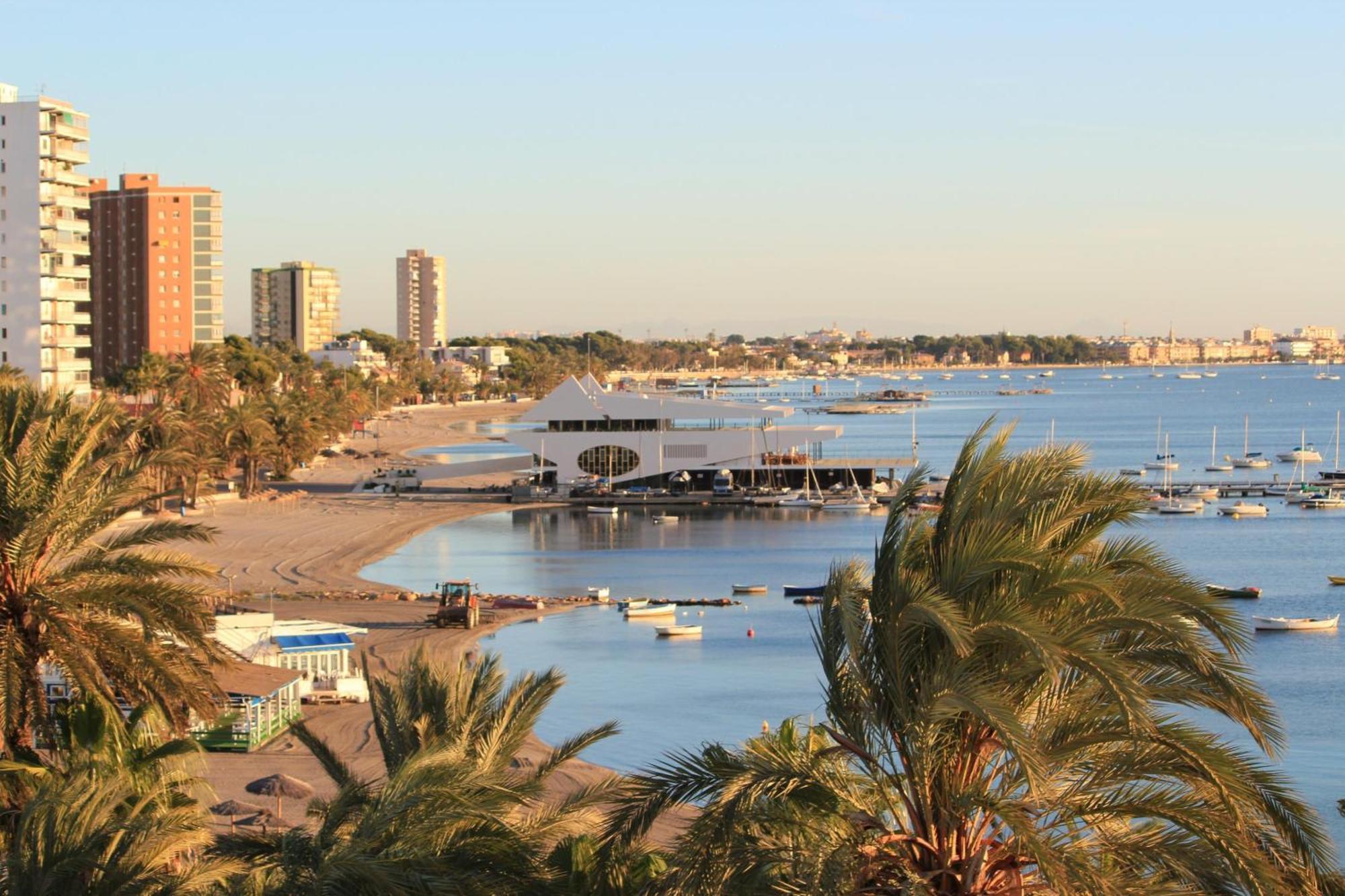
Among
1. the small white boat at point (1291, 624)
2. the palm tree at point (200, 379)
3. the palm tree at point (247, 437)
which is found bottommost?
the small white boat at point (1291, 624)

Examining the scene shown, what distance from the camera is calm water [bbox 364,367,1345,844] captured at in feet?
111

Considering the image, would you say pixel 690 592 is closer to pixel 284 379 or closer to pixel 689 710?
pixel 689 710

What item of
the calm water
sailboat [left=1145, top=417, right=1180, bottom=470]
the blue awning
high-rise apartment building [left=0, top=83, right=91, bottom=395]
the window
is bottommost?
the calm water

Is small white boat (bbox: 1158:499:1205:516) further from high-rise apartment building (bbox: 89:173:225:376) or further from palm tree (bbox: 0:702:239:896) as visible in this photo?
palm tree (bbox: 0:702:239:896)

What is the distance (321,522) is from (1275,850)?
2429 inches

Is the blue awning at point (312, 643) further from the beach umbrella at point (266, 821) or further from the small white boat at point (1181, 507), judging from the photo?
the small white boat at point (1181, 507)

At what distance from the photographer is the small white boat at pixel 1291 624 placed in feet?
153

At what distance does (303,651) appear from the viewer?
32.9 m

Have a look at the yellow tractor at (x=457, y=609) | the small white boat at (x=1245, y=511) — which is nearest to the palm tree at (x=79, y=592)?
the yellow tractor at (x=457, y=609)

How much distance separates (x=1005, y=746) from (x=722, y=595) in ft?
148

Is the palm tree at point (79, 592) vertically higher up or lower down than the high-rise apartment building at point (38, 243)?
lower down

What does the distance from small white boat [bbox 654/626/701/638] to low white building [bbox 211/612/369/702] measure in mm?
11982

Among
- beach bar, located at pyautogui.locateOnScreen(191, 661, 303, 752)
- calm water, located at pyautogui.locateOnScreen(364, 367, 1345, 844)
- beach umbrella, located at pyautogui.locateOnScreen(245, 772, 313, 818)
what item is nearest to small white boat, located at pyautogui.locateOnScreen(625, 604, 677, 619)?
calm water, located at pyautogui.locateOnScreen(364, 367, 1345, 844)

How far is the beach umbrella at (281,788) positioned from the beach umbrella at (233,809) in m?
0.37
